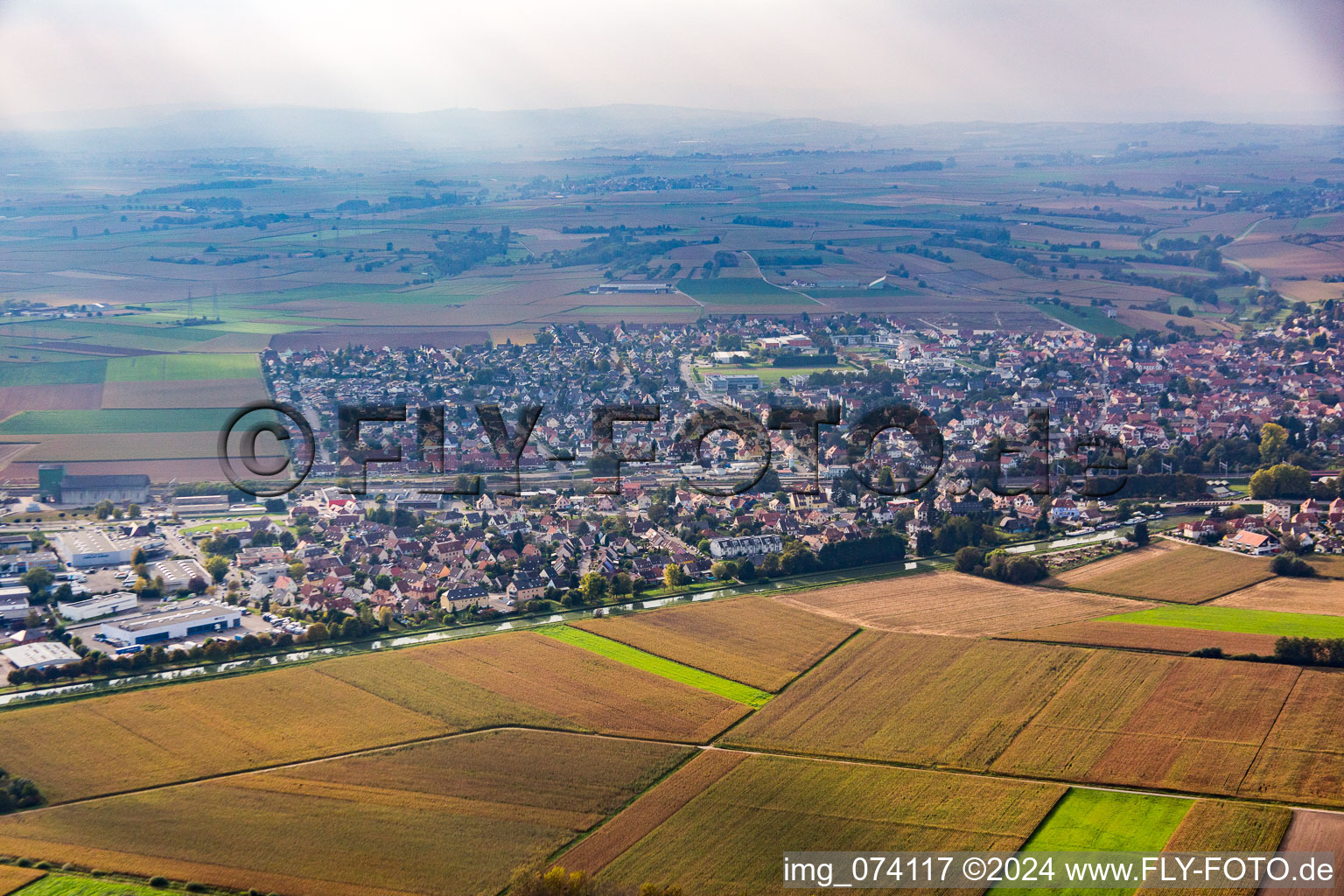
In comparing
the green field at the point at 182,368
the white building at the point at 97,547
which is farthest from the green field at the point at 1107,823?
the green field at the point at 182,368

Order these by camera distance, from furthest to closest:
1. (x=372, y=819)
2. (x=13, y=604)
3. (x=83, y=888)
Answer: (x=13, y=604)
(x=372, y=819)
(x=83, y=888)

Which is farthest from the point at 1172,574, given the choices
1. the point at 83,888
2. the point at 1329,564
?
the point at 83,888

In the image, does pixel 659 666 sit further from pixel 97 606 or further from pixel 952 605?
pixel 97 606

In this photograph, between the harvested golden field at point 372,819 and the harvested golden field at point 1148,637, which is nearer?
the harvested golden field at point 372,819

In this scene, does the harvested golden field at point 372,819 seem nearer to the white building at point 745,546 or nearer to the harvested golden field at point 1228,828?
the harvested golden field at point 1228,828

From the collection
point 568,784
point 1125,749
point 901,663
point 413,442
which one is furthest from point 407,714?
point 413,442
